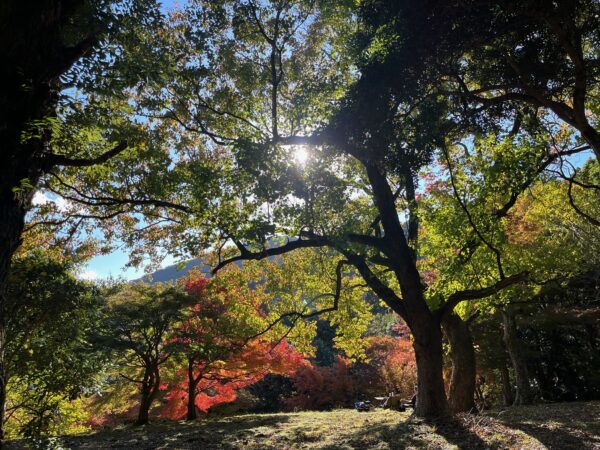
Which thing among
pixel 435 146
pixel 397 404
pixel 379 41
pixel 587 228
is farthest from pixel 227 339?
pixel 587 228

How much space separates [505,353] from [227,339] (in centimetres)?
1223

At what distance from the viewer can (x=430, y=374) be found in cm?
788

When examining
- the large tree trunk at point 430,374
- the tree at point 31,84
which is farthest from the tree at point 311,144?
the tree at point 31,84

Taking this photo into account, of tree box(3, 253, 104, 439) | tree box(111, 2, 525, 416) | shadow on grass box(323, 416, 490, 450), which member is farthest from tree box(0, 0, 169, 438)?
shadow on grass box(323, 416, 490, 450)

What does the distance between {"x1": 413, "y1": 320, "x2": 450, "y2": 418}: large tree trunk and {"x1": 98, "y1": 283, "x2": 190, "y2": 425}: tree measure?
7.64 m

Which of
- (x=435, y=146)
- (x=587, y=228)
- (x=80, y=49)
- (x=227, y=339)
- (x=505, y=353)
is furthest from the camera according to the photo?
(x=505, y=353)

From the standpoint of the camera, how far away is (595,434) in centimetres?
578

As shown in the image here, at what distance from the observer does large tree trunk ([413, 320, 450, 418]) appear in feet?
25.4

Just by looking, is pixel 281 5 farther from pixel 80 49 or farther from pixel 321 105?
pixel 80 49

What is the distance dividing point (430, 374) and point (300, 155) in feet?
17.3

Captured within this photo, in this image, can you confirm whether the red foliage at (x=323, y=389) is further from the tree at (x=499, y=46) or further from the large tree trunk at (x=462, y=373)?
the tree at (x=499, y=46)

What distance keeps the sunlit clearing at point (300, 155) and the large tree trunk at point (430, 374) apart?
4338mm

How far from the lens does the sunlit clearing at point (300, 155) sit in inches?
306

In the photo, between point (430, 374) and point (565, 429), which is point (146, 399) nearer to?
point (430, 374)
